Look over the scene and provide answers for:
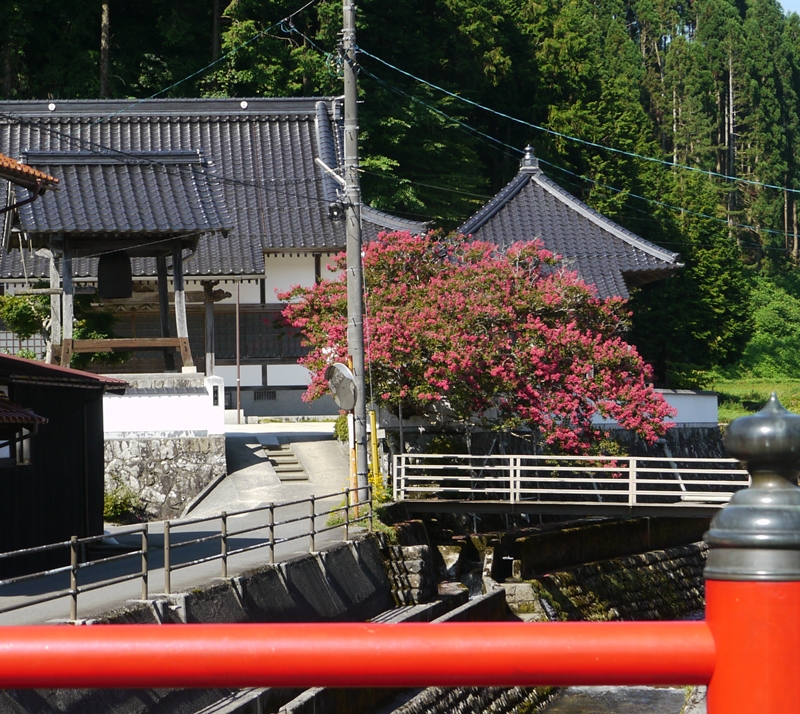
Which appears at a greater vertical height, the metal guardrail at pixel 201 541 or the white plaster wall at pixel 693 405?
the white plaster wall at pixel 693 405

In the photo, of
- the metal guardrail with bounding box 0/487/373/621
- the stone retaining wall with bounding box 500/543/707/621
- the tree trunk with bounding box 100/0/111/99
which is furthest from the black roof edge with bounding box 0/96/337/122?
the stone retaining wall with bounding box 500/543/707/621

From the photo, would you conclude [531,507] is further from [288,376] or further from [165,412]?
[288,376]

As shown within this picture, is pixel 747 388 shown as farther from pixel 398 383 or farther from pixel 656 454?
pixel 398 383

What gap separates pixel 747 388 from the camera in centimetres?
4469

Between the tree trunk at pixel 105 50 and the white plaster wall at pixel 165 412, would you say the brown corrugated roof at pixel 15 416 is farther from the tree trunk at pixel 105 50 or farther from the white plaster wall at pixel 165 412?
the tree trunk at pixel 105 50

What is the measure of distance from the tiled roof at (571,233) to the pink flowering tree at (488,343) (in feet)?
17.7

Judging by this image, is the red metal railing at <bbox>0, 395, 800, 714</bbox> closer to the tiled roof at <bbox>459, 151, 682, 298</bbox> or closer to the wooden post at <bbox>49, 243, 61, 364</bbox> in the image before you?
the wooden post at <bbox>49, 243, 61, 364</bbox>

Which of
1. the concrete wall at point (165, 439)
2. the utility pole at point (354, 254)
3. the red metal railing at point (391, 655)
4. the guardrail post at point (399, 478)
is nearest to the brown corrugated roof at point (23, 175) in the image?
the utility pole at point (354, 254)

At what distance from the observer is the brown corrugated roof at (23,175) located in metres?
12.6

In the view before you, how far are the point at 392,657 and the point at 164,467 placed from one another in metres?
19.6

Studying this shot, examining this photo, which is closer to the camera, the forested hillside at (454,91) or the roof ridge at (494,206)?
the roof ridge at (494,206)

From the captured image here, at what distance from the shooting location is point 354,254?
16.7 metres

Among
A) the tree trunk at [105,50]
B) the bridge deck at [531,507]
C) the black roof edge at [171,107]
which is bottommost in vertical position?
the bridge deck at [531,507]

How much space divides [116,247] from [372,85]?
56.2 feet
